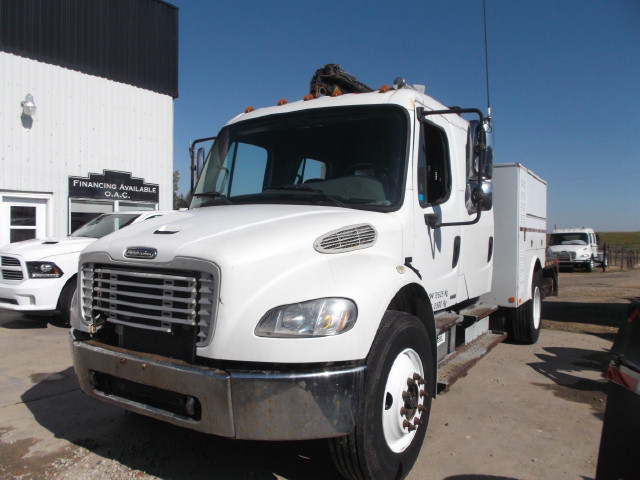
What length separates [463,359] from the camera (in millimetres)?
4723

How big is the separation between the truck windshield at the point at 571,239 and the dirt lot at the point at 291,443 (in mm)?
21749

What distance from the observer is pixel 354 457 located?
2.76 m

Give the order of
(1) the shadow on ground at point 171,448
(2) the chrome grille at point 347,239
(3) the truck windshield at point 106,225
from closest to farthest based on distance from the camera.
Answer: (2) the chrome grille at point 347,239 < (1) the shadow on ground at point 171,448 < (3) the truck windshield at point 106,225

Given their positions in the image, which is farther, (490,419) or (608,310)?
(608,310)

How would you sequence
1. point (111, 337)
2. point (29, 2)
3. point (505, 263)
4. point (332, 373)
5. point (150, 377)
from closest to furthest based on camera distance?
point (332, 373)
point (150, 377)
point (111, 337)
point (505, 263)
point (29, 2)

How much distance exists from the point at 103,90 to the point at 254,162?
38.6ft

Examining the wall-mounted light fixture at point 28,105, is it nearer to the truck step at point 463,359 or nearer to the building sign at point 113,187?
the building sign at point 113,187

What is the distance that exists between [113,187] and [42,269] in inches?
273

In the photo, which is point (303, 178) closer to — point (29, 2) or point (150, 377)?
point (150, 377)

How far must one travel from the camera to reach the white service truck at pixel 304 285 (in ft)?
8.51

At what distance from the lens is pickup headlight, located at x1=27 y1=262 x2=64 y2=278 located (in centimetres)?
775

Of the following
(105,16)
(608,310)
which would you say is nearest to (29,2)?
(105,16)

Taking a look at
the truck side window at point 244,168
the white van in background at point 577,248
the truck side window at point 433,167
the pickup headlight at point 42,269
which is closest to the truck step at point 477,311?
the truck side window at point 433,167

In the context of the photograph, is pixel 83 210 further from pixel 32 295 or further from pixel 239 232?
pixel 239 232
